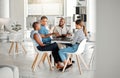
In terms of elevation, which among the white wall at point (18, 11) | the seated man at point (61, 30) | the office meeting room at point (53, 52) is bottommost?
the office meeting room at point (53, 52)

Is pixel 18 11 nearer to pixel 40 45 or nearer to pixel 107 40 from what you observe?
pixel 40 45

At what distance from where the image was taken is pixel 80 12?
418 inches

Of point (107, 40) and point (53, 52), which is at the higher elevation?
point (107, 40)

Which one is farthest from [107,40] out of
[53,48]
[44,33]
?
[44,33]

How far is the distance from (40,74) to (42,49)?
1.68ft

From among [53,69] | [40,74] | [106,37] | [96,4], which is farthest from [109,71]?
[53,69]

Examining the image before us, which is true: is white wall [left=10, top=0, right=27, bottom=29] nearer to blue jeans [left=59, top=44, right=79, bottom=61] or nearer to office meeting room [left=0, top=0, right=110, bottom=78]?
office meeting room [left=0, top=0, right=110, bottom=78]

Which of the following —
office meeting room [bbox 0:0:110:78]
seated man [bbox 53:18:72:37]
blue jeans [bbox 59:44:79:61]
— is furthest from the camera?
seated man [bbox 53:18:72:37]

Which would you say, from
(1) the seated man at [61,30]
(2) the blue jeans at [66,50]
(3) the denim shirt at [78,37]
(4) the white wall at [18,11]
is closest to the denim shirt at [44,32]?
(1) the seated man at [61,30]

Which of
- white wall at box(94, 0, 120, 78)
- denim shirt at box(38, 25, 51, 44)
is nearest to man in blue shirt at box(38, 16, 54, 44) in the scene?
denim shirt at box(38, 25, 51, 44)

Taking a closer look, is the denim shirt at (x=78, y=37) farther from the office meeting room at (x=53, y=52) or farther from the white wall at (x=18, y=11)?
the white wall at (x=18, y=11)

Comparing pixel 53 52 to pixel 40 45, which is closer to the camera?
pixel 40 45

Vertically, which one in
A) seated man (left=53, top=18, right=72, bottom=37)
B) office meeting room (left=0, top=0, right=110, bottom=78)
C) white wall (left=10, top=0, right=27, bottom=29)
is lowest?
office meeting room (left=0, top=0, right=110, bottom=78)

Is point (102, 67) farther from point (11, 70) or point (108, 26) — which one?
point (11, 70)
